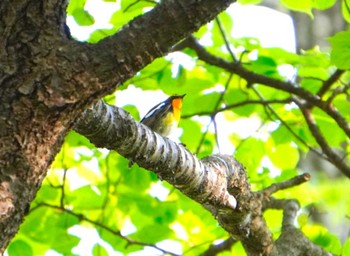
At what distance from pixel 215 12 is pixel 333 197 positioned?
3.08 ft

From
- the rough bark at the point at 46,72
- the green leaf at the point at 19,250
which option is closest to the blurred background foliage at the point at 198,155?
the green leaf at the point at 19,250

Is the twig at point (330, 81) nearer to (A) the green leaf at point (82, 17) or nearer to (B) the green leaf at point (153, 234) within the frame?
(B) the green leaf at point (153, 234)

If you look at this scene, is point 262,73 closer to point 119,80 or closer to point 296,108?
point 296,108

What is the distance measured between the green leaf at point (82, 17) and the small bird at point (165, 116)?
110 cm

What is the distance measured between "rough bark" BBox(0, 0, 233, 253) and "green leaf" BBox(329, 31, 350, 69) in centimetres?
162

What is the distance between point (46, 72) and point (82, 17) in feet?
7.92

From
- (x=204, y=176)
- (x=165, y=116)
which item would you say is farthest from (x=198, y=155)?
(x=204, y=176)

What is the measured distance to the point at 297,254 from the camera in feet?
11.5

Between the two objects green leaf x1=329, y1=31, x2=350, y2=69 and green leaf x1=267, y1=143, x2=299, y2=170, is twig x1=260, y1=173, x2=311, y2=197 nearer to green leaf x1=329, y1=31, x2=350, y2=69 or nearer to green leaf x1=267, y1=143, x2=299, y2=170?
green leaf x1=329, y1=31, x2=350, y2=69

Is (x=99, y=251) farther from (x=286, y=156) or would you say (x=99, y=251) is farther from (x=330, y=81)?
(x=330, y=81)

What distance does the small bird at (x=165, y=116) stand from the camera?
496cm

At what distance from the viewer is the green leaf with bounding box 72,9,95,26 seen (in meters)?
4.05

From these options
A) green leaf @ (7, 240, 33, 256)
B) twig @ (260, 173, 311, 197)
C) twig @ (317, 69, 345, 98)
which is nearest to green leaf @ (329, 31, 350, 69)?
twig @ (260, 173, 311, 197)

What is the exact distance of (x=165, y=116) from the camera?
4973 mm
